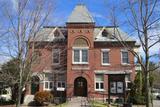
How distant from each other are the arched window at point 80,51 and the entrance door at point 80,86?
2.61 metres

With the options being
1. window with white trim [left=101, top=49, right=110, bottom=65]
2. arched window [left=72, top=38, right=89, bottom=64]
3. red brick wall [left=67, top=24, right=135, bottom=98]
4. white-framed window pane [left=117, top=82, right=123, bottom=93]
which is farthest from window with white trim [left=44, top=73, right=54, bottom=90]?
white-framed window pane [left=117, top=82, right=123, bottom=93]

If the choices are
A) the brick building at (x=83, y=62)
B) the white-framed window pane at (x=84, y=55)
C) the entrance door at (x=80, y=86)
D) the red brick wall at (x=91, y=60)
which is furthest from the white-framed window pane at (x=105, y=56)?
the entrance door at (x=80, y=86)

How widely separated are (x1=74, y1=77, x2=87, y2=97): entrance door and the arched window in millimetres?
2612

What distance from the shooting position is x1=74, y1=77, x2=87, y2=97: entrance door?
46.2 m

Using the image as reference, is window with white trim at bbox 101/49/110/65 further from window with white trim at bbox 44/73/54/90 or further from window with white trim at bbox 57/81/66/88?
window with white trim at bbox 44/73/54/90

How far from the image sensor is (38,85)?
46.5 metres

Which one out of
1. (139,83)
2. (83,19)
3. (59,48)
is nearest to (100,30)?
(83,19)

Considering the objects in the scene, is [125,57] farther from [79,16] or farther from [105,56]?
[79,16]

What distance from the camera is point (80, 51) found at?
4600 cm

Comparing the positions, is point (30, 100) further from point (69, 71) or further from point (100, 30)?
point (100, 30)

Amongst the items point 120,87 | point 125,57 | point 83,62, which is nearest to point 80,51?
point 83,62

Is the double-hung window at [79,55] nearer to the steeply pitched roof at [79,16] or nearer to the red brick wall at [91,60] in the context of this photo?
the red brick wall at [91,60]

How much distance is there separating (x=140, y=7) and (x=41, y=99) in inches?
865

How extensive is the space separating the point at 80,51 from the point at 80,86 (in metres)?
4.99
